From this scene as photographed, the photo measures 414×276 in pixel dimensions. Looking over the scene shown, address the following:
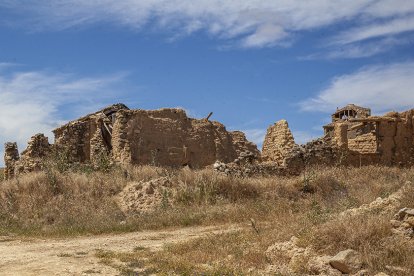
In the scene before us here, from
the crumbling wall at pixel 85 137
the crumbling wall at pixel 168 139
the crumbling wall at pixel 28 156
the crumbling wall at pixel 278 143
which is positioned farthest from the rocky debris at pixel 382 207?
the crumbling wall at pixel 85 137

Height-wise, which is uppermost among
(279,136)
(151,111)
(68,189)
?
(151,111)

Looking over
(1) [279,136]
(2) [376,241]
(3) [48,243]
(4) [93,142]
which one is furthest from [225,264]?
(4) [93,142]

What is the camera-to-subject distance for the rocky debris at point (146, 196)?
46.2 feet

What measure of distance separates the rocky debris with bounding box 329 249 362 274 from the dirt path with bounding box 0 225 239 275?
314 cm

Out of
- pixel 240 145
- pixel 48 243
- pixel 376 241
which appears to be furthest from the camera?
pixel 240 145

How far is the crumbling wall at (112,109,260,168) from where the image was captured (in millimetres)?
20344

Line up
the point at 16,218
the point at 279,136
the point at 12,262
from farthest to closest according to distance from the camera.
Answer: the point at 279,136
the point at 16,218
the point at 12,262

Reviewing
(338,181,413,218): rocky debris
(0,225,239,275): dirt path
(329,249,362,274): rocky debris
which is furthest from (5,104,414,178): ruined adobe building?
(329,249,362,274): rocky debris

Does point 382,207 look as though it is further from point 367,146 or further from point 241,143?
point 241,143

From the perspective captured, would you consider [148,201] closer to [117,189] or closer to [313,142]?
[117,189]

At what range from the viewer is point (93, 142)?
2225 centimetres

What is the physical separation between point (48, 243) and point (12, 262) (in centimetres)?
223

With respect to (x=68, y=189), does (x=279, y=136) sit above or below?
above

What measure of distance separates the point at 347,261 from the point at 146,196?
9.14 metres
